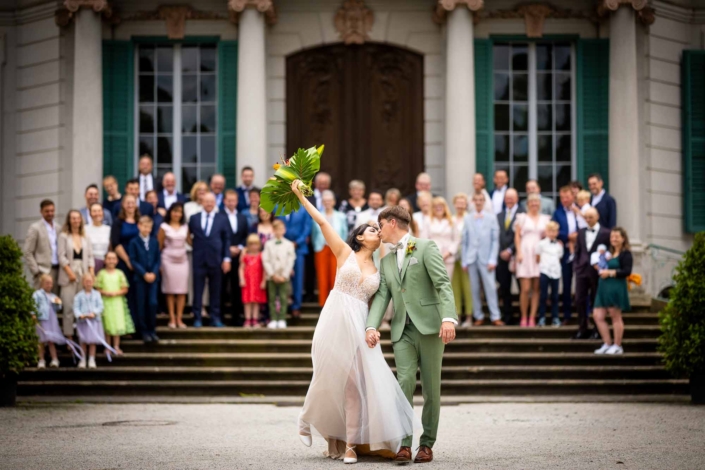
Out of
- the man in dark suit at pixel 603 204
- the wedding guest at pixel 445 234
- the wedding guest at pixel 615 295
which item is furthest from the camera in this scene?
the man in dark suit at pixel 603 204

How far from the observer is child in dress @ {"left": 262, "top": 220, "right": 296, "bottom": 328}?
15055 millimetres

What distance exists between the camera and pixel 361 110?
18.8 meters

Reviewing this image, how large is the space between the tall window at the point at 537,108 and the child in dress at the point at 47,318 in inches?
328

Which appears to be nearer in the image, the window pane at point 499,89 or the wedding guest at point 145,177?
the wedding guest at point 145,177

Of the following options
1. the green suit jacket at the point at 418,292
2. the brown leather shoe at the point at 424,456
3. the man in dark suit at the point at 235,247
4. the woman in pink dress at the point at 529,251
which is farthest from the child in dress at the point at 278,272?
the brown leather shoe at the point at 424,456

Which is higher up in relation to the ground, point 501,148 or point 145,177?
point 501,148

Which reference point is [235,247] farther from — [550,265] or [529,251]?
[550,265]

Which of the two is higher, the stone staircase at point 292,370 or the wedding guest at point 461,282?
the wedding guest at point 461,282

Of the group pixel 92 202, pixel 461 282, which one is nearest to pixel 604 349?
pixel 461 282

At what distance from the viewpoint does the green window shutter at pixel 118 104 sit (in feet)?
60.8

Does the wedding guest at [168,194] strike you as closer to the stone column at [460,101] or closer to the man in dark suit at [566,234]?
the stone column at [460,101]

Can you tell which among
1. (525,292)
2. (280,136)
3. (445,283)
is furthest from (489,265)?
(445,283)

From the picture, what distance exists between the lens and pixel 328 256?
1588 centimetres

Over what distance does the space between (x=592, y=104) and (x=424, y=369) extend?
36.7 feet
